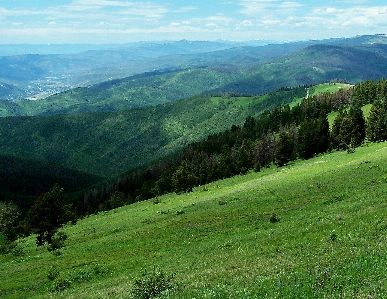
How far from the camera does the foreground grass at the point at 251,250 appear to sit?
55.2 feet

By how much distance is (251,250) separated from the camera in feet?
81.7

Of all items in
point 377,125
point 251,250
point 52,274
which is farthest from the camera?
point 377,125

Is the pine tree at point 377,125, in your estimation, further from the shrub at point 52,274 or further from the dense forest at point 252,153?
the shrub at point 52,274

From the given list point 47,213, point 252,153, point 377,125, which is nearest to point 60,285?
point 47,213

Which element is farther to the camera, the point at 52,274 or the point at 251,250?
the point at 52,274

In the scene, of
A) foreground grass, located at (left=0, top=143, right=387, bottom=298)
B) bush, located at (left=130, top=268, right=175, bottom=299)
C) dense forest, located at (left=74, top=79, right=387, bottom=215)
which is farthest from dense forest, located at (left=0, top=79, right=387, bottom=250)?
bush, located at (left=130, top=268, right=175, bottom=299)

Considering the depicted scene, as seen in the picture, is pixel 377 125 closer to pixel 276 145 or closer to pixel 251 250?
pixel 276 145

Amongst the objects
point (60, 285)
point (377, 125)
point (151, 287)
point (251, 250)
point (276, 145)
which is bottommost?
point (60, 285)

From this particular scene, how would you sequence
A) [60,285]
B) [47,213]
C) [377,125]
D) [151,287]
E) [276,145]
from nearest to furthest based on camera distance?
[151,287], [60,285], [47,213], [377,125], [276,145]

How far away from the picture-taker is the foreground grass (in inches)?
662

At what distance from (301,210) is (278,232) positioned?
302 inches

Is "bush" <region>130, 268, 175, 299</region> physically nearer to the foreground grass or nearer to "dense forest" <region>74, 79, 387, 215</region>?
the foreground grass

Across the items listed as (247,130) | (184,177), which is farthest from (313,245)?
(247,130)

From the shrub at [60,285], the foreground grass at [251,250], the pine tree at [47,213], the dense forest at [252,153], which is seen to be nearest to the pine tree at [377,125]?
the dense forest at [252,153]
